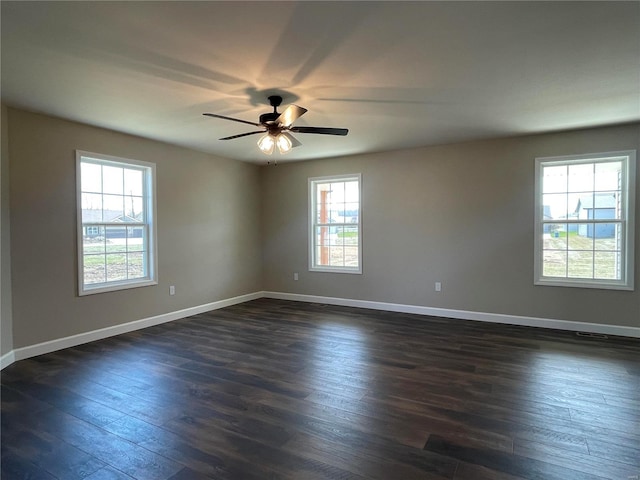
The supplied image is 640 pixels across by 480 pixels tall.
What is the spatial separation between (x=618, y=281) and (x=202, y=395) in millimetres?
4918

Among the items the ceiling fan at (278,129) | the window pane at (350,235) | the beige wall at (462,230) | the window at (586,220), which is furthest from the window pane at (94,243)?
the window at (586,220)

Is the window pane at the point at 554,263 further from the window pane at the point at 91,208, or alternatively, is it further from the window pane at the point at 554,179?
the window pane at the point at 91,208

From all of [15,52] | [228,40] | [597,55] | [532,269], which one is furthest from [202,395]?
[532,269]

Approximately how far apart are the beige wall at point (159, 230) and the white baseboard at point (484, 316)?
5.12 ft

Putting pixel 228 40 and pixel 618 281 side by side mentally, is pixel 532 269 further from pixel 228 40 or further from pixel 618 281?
pixel 228 40

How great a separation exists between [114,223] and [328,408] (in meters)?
3.63

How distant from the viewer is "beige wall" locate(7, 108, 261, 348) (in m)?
3.67

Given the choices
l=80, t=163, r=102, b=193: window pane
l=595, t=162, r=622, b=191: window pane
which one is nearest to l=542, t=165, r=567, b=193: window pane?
l=595, t=162, r=622, b=191: window pane

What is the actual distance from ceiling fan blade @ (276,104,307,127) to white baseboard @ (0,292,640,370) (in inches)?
135

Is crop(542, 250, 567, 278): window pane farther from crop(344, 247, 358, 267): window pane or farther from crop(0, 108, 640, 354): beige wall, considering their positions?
crop(344, 247, 358, 267): window pane

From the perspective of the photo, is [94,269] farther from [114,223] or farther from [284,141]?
[284,141]

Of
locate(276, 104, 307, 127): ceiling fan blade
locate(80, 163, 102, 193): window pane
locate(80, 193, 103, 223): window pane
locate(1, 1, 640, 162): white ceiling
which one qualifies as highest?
locate(1, 1, 640, 162): white ceiling

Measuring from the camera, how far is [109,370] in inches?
130

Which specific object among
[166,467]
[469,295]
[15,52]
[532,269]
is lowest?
[166,467]
